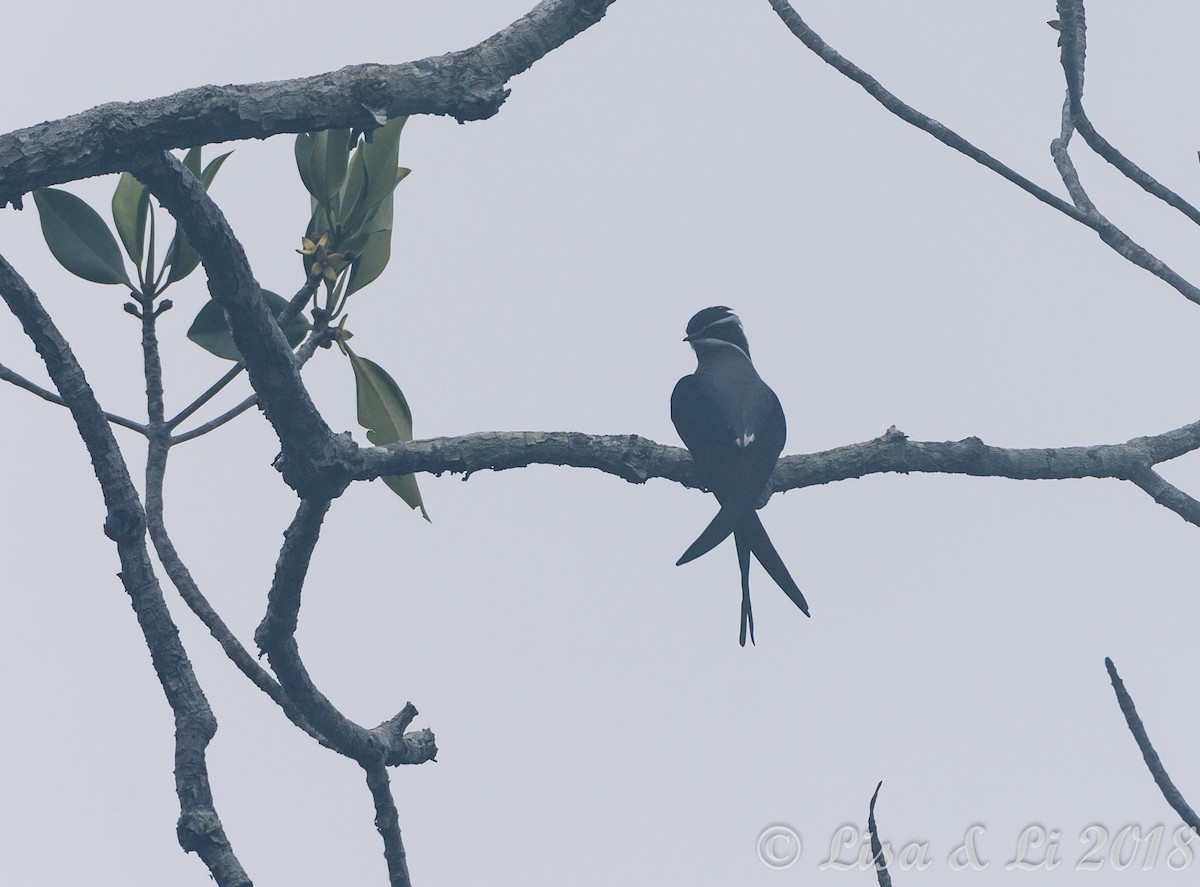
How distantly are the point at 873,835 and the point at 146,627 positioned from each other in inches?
81.0

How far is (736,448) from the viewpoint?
5301 mm

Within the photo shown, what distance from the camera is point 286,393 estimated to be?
373 cm

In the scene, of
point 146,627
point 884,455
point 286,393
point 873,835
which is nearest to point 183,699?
point 146,627

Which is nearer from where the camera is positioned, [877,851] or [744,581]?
[877,851]

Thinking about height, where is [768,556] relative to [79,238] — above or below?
below

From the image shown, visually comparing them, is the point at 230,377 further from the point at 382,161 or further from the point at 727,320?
the point at 727,320

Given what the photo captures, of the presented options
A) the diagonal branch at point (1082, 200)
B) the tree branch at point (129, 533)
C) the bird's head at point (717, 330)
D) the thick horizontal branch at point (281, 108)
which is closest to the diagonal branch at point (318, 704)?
the tree branch at point (129, 533)

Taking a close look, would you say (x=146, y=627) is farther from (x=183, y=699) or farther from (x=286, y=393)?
(x=286, y=393)

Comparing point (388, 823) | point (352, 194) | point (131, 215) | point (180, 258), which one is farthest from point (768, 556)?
point (131, 215)

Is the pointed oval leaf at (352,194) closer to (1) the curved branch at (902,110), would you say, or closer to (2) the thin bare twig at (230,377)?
(2) the thin bare twig at (230,377)

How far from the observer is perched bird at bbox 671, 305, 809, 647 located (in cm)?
500

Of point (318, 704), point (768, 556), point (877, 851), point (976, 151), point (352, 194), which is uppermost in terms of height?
point (352, 194)

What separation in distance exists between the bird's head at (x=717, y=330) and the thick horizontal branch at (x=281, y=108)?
157 inches

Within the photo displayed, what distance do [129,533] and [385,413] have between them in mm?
1285
